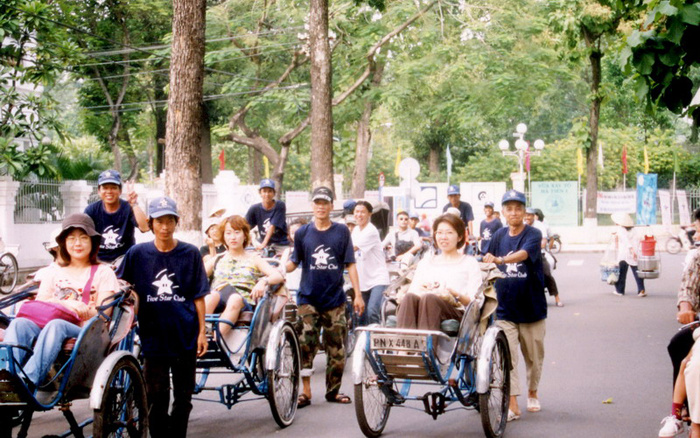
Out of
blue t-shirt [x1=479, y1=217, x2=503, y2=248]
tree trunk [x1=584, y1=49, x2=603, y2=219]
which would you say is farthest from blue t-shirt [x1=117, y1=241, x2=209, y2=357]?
tree trunk [x1=584, y1=49, x2=603, y2=219]

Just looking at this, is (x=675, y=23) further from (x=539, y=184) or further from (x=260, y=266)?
(x=539, y=184)

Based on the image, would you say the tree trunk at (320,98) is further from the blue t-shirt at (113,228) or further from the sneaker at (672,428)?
the sneaker at (672,428)

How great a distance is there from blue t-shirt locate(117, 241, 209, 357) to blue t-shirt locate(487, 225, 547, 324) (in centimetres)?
316

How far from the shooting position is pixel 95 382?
18.9 feet

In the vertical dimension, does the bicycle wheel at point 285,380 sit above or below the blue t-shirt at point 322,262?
below

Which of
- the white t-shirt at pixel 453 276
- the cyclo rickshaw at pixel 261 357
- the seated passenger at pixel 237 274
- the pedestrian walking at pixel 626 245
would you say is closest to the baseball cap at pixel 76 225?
the cyclo rickshaw at pixel 261 357

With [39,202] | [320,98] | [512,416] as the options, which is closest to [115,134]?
[39,202]

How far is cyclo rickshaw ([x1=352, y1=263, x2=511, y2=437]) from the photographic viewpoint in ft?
23.5

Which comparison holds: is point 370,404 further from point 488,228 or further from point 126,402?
point 488,228

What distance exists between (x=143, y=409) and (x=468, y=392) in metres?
2.70

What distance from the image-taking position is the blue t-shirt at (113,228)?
9477 mm

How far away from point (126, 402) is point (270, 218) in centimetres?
675

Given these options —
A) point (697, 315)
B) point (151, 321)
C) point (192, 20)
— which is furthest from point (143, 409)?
point (192, 20)

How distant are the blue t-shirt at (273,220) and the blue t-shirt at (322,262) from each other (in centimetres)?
344
